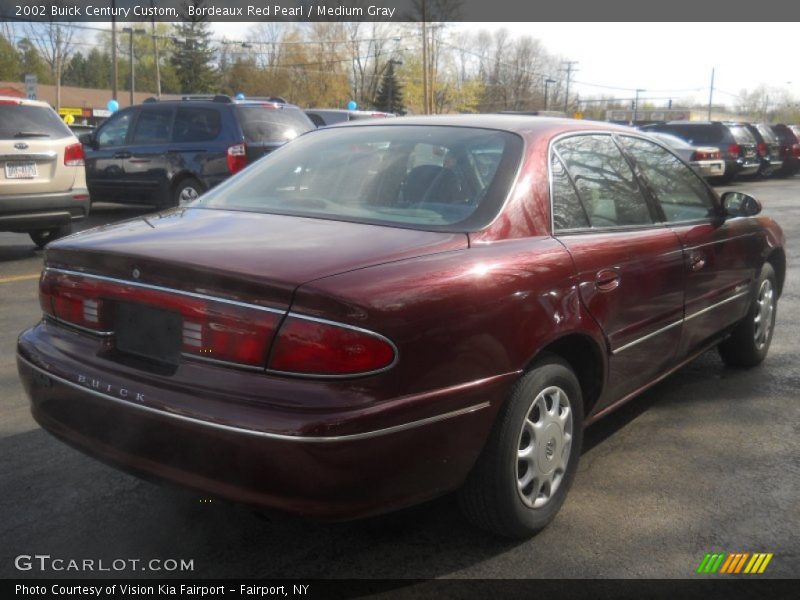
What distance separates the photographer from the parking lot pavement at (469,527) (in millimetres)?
2844

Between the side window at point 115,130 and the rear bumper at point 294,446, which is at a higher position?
the side window at point 115,130

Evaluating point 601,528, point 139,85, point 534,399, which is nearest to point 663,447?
point 601,528

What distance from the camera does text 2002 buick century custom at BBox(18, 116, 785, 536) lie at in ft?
7.72

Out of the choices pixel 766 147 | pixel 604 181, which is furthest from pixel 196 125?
pixel 766 147

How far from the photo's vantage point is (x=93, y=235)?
3.02 meters

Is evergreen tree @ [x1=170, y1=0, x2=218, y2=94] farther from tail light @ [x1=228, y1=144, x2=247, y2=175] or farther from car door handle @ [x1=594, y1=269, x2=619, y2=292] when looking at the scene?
car door handle @ [x1=594, y1=269, x2=619, y2=292]

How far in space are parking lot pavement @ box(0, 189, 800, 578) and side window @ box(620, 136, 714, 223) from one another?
1.13m

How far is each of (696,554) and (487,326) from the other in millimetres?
1193

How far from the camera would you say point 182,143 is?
38.2ft

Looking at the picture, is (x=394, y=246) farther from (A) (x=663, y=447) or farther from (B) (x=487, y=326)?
(A) (x=663, y=447)

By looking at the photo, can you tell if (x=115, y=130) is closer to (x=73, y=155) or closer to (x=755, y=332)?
(x=73, y=155)

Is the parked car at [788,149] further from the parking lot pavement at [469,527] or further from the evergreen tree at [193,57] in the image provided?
the evergreen tree at [193,57]

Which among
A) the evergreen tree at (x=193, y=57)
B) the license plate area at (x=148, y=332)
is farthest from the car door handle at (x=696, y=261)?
the evergreen tree at (x=193, y=57)

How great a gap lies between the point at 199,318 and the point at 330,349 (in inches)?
18.1
